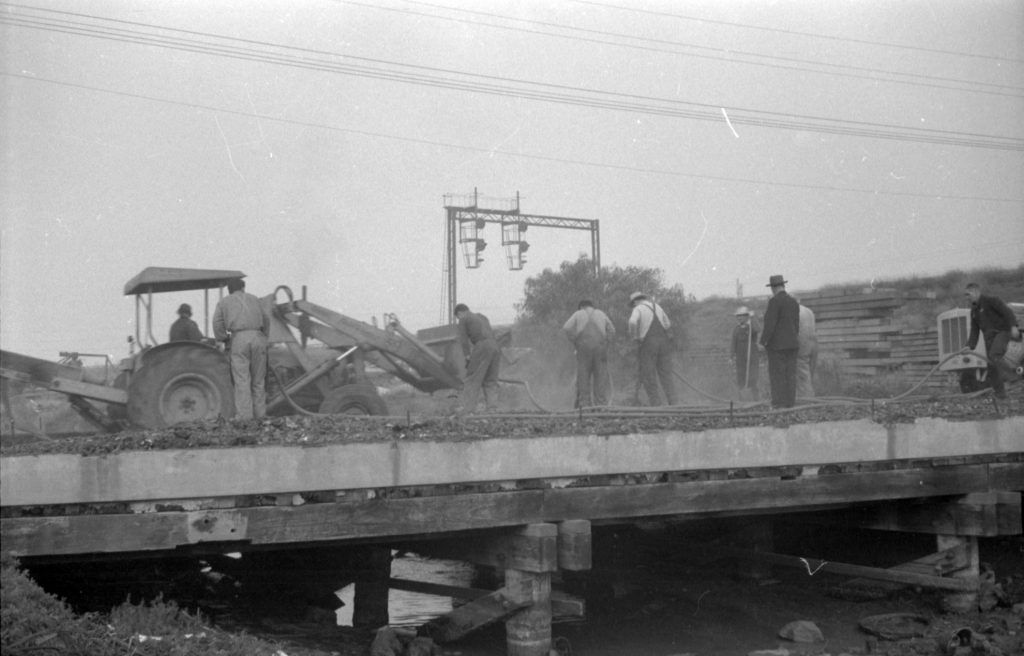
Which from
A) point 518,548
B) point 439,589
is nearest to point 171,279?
point 439,589

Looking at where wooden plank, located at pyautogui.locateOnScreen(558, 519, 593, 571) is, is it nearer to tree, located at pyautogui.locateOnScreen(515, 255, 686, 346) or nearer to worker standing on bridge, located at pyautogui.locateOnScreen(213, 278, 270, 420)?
worker standing on bridge, located at pyautogui.locateOnScreen(213, 278, 270, 420)

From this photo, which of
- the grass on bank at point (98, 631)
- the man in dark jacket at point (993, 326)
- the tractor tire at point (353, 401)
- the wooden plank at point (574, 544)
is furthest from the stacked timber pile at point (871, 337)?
the grass on bank at point (98, 631)

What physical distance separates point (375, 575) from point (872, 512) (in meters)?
5.05

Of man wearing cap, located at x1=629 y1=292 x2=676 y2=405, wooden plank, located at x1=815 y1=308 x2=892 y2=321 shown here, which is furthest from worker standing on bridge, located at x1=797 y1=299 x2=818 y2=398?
wooden plank, located at x1=815 y1=308 x2=892 y2=321

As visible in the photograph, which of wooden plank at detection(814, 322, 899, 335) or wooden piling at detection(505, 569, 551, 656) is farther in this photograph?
wooden plank at detection(814, 322, 899, 335)

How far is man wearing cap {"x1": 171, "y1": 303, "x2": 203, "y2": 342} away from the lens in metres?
11.8

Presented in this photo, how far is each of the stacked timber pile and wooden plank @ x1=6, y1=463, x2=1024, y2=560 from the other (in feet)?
33.7

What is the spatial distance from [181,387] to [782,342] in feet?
21.4

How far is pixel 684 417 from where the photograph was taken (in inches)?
361

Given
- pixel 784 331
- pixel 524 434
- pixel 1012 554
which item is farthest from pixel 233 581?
pixel 1012 554

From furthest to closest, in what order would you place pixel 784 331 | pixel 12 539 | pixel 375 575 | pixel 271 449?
pixel 784 331, pixel 375 575, pixel 271 449, pixel 12 539

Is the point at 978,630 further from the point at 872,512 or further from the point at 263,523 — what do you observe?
the point at 263,523

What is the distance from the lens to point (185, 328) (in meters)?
11.9

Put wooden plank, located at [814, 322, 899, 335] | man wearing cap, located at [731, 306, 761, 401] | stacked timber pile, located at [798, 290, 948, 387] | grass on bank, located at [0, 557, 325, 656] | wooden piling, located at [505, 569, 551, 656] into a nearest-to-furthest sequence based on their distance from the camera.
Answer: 1. grass on bank, located at [0, 557, 325, 656]
2. wooden piling, located at [505, 569, 551, 656]
3. man wearing cap, located at [731, 306, 761, 401]
4. stacked timber pile, located at [798, 290, 948, 387]
5. wooden plank, located at [814, 322, 899, 335]
